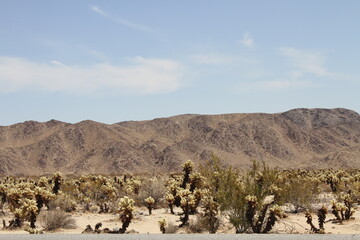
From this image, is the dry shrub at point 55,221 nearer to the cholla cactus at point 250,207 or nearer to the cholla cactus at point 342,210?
the cholla cactus at point 250,207

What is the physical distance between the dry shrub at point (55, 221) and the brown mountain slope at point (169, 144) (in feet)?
193

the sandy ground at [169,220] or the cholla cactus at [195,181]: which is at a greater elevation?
the cholla cactus at [195,181]

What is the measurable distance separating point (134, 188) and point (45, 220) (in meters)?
10.2

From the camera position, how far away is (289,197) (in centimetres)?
1889

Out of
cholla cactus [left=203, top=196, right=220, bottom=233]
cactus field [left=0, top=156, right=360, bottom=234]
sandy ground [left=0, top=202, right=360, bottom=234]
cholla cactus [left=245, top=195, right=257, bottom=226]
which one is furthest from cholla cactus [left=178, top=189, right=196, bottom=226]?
cholla cactus [left=245, top=195, right=257, bottom=226]

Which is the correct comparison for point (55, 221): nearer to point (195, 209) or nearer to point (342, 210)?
point (195, 209)

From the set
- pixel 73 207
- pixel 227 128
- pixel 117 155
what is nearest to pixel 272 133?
pixel 227 128

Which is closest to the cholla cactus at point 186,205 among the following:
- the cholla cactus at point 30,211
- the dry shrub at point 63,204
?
the cholla cactus at point 30,211

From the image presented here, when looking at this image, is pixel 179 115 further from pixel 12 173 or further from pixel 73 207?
pixel 73 207

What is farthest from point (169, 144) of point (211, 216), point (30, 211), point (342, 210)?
point (211, 216)

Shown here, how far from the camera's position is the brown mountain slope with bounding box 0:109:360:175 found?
78.2 meters

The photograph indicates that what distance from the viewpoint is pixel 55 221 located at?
1453cm

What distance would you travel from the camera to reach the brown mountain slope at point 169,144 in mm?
78250

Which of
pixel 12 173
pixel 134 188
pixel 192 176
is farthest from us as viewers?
pixel 12 173
